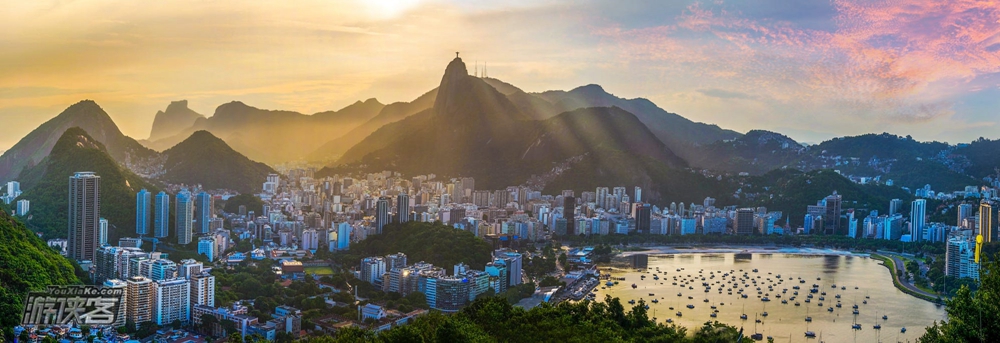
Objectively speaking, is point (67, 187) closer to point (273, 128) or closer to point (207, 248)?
point (207, 248)

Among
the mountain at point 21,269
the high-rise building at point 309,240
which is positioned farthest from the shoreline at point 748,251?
the mountain at point 21,269

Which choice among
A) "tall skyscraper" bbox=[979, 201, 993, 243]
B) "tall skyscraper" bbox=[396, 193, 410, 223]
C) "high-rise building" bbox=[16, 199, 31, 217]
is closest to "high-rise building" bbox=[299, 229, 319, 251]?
"tall skyscraper" bbox=[396, 193, 410, 223]

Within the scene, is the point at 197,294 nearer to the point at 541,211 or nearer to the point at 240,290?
the point at 240,290

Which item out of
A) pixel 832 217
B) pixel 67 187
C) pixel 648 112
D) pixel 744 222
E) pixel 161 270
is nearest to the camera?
pixel 161 270

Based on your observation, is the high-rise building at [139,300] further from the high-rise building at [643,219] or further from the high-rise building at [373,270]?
the high-rise building at [643,219]

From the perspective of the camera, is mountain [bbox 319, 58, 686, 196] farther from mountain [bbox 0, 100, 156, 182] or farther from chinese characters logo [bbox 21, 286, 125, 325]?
chinese characters logo [bbox 21, 286, 125, 325]

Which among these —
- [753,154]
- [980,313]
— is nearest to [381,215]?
[980,313]

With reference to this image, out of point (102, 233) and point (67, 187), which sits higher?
point (67, 187)

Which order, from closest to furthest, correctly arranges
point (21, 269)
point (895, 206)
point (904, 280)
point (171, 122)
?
point (21, 269), point (904, 280), point (895, 206), point (171, 122)
